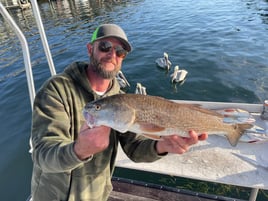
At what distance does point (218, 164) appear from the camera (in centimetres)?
486

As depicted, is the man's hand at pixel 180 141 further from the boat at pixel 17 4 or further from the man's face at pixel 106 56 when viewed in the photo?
the boat at pixel 17 4

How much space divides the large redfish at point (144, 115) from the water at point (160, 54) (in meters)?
5.52

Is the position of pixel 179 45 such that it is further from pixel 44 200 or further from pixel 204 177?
pixel 44 200

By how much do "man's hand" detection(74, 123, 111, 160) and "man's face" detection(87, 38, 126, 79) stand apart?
1.12 meters

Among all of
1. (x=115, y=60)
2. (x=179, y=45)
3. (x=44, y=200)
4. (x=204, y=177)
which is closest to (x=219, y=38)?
(x=179, y=45)

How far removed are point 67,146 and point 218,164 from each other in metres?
3.68

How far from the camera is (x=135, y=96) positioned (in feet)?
8.28

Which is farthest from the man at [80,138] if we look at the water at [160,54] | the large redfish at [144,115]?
the water at [160,54]

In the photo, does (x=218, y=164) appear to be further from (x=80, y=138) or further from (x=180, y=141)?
(x=80, y=138)

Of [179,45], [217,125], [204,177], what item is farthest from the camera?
[179,45]

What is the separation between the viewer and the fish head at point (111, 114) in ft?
7.65

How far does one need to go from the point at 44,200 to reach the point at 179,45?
15.3m

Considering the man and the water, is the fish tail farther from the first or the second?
the water

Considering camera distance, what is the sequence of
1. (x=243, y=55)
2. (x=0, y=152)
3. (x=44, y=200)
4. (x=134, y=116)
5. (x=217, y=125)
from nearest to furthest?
(x=134, y=116)
(x=217, y=125)
(x=44, y=200)
(x=0, y=152)
(x=243, y=55)
